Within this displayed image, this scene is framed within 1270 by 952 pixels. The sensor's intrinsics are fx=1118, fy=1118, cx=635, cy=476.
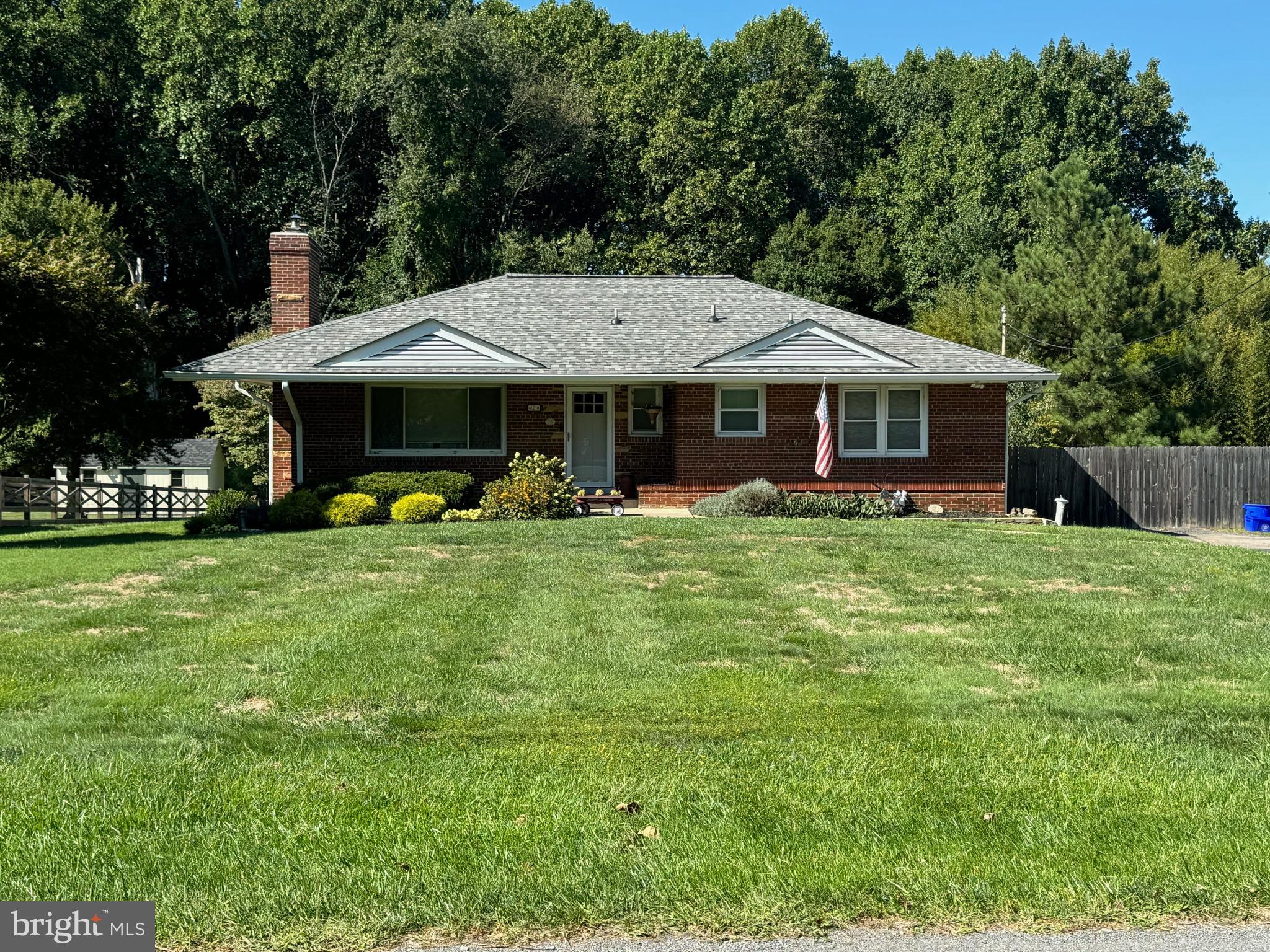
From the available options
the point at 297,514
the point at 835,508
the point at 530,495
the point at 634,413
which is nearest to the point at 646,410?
the point at 634,413

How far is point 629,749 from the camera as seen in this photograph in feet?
22.8

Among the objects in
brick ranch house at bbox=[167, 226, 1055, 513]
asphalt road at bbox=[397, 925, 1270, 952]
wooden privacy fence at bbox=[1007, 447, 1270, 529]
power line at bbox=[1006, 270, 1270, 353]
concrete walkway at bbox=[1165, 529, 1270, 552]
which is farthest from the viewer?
power line at bbox=[1006, 270, 1270, 353]

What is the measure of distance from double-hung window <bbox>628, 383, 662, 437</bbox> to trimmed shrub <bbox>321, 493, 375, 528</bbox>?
618 cm

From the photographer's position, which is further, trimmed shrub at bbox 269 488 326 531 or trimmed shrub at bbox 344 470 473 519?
trimmed shrub at bbox 344 470 473 519

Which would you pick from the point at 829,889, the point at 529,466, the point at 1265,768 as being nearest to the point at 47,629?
the point at 829,889

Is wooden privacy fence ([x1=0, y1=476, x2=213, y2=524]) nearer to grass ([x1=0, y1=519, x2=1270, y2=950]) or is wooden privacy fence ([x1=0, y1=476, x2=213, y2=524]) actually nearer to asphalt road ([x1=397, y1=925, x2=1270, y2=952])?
grass ([x1=0, y1=519, x2=1270, y2=950])

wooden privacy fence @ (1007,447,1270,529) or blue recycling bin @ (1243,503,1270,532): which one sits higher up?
wooden privacy fence @ (1007,447,1270,529)

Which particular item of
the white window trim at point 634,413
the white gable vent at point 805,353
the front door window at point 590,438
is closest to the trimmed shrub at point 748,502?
the white gable vent at point 805,353

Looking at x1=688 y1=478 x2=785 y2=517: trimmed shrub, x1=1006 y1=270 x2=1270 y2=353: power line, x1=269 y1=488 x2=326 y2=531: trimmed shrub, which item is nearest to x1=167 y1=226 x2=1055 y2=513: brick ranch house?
x1=688 y1=478 x2=785 y2=517: trimmed shrub

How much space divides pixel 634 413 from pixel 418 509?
18.7ft

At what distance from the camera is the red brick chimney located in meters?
24.3

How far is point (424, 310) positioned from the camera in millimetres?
25844

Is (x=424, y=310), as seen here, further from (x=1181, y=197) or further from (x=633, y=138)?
(x=1181, y=197)

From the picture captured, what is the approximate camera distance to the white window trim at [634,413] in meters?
23.8
